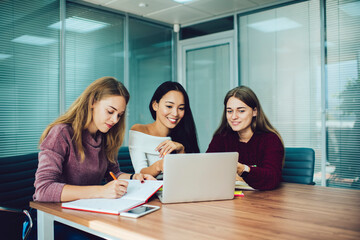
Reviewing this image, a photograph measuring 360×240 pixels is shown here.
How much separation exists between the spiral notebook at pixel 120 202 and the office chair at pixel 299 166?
3.93 ft

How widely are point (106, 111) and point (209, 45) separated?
3.67 m

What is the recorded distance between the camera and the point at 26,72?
3.54m

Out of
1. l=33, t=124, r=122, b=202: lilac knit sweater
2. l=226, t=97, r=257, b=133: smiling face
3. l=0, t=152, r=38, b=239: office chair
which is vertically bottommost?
l=0, t=152, r=38, b=239: office chair

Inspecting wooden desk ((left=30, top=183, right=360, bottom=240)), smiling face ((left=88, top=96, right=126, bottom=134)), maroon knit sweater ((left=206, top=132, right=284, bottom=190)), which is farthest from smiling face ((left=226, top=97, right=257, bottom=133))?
smiling face ((left=88, top=96, right=126, bottom=134))

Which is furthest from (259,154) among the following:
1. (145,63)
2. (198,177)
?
(145,63)

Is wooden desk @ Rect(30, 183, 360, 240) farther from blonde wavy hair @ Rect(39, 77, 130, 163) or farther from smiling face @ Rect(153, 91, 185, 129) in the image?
smiling face @ Rect(153, 91, 185, 129)

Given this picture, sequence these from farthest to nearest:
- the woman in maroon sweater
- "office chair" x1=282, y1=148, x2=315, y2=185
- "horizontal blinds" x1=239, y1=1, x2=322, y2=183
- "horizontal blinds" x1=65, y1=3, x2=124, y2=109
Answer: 1. "horizontal blinds" x1=65, y1=3, x2=124, y2=109
2. "horizontal blinds" x1=239, y1=1, x2=322, y2=183
3. "office chair" x1=282, y1=148, x2=315, y2=185
4. the woman in maroon sweater

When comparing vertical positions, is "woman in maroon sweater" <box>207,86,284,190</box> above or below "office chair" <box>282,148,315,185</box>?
above

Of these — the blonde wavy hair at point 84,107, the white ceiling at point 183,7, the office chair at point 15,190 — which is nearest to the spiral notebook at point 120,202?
the blonde wavy hair at point 84,107

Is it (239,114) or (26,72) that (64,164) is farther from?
(26,72)

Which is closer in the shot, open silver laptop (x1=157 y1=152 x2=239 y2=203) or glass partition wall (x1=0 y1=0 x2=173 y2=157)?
open silver laptop (x1=157 y1=152 x2=239 y2=203)

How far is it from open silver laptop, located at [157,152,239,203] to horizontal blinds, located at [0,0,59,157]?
108 inches

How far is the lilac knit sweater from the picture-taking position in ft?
4.33

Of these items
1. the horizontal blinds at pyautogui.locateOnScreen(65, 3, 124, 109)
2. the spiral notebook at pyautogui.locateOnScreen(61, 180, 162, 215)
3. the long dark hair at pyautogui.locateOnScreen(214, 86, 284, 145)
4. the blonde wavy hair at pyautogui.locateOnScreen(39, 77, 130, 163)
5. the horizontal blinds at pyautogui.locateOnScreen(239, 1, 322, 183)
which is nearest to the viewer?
the spiral notebook at pyautogui.locateOnScreen(61, 180, 162, 215)
